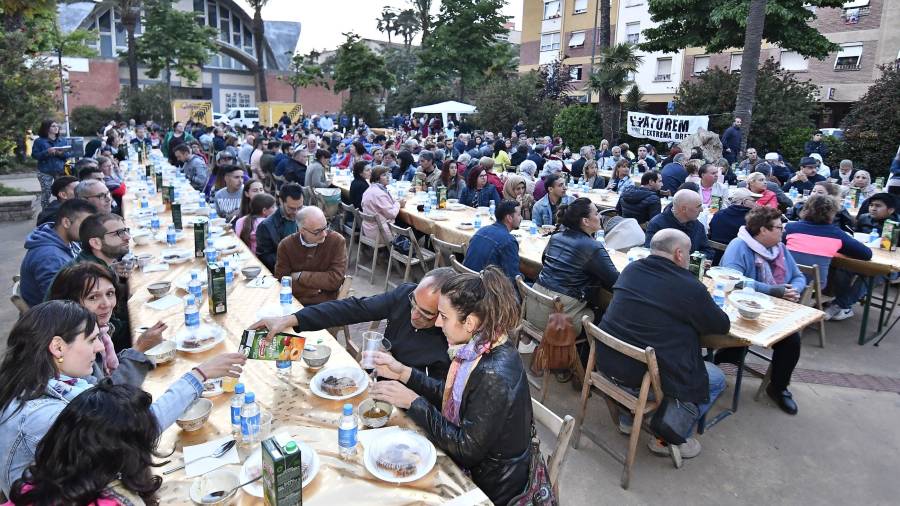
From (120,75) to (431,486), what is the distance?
5007cm

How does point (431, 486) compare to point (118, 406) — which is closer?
point (118, 406)

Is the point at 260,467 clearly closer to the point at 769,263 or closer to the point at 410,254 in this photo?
the point at 769,263

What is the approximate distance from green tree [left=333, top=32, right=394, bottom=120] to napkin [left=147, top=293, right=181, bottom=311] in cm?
2893

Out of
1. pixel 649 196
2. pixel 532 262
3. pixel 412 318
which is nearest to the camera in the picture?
pixel 412 318

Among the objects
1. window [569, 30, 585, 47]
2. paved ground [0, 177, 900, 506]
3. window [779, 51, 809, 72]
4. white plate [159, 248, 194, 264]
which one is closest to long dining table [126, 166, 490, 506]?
white plate [159, 248, 194, 264]

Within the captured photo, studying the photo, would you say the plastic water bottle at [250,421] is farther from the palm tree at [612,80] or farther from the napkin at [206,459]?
the palm tree at [612,80]

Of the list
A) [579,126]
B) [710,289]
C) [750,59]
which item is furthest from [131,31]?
[710,289]

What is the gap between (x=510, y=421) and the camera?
7.45 feet

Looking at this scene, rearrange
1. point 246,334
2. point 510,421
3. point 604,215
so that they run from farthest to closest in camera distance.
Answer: point 604,215 → point 246,334 → point 510,421

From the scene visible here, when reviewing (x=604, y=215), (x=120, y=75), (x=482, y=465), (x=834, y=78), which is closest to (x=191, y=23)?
(x=120, y=75)

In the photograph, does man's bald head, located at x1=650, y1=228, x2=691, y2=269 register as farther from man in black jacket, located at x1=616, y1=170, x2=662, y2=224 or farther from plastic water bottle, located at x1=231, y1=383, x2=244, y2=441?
man in black jacket, located at x1=616, y1=170, x2=662, y2=224

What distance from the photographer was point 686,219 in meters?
5.57

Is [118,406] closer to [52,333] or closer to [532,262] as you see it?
[52,333]

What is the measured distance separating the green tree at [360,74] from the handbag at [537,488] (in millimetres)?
30949
